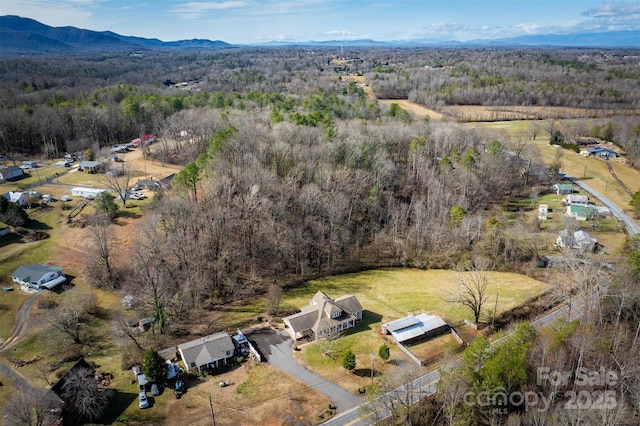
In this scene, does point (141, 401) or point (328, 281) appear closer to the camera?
point (141, 401)

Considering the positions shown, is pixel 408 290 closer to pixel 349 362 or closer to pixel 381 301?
pixel 381 301

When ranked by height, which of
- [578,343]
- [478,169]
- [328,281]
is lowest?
[328,281]

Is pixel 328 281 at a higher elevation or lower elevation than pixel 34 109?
lower

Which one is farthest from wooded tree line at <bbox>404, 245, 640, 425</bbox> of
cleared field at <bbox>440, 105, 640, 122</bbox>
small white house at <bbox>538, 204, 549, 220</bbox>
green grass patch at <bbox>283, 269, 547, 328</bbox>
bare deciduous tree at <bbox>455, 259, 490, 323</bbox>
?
cleared field at <bbox>440, 105, 640, 122</bbox>

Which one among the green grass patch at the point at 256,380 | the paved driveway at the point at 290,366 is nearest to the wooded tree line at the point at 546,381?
the paved driveway at the point at 290,366

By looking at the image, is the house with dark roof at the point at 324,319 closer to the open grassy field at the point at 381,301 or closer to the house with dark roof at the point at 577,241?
the open grassy field at the point at 381,301

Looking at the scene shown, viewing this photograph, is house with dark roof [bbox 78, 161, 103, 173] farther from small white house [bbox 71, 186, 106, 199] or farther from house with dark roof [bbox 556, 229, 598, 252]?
house with dark roof [bbox 556, 229, 598, 252]

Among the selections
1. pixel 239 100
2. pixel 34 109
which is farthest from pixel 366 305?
pixel 34 109

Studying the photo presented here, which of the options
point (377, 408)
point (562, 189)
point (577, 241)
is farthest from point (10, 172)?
point (562, 189)

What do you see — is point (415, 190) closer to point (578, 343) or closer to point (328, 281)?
point (328, 281)
